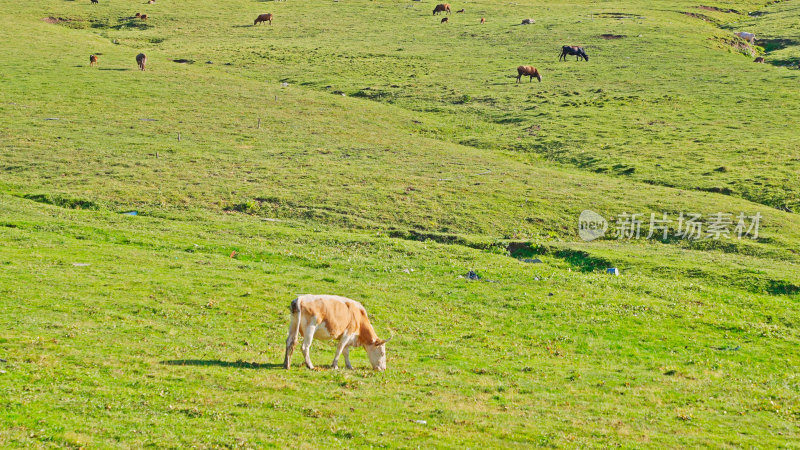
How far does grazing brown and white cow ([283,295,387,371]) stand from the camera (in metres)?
17.7

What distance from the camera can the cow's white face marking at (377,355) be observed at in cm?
1922

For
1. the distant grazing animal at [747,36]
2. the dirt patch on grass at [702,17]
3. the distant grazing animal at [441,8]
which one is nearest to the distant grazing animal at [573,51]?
the distant grazing animal at [747,36]

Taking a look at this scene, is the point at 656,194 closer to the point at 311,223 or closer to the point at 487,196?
the point at 487,196

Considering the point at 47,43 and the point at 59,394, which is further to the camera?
the point at 47,43

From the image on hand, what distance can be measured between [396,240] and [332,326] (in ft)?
64.0

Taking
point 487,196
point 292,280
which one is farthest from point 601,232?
point 292,280

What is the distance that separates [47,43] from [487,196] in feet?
218

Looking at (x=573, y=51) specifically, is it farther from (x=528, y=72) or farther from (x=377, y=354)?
(x=377, y=354)

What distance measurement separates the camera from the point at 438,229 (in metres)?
40.9

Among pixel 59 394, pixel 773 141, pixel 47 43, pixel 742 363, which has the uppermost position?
pixel 47 43

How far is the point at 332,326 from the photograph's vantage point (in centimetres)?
1823

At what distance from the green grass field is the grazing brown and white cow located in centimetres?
91

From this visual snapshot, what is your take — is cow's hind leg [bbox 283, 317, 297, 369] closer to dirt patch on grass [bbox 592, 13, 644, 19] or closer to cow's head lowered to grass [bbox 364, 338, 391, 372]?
cow's head lowered to grass [bbox 364, 338, 391, 372]

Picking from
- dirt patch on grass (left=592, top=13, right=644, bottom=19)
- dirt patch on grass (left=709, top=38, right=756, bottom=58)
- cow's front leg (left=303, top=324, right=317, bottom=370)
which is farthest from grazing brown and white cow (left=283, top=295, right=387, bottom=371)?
dirt patch on grass (left=592, top=13, right=644, bottom=19)
